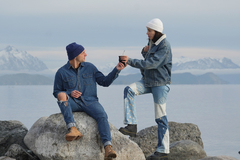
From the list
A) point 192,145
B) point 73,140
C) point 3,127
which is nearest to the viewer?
point 73,140

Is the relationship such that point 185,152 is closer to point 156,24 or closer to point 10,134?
point 156,24

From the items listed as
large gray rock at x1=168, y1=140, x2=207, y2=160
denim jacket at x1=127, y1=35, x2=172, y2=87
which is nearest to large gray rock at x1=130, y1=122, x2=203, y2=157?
large gray rock at x1=168, y1=140, x2=207, y2=160

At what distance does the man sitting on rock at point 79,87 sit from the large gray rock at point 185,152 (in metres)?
2.16

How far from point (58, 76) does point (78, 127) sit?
1.18 metres

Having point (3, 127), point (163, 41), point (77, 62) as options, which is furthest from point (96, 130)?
point (3, 127)

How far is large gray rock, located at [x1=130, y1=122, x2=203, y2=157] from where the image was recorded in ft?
Answer: 30.3

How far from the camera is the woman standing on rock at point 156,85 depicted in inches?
277

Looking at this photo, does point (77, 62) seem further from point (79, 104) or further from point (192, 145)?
point (192, 145)

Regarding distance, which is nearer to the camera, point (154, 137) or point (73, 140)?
point (73, 140)

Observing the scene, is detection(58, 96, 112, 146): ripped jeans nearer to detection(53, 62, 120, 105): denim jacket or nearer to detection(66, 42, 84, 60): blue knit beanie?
detection(53, 62, 120, 105): denim jacket

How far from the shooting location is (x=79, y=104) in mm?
6922

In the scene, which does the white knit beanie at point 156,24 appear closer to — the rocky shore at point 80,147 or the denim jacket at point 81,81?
the denim jacket at point 81,81

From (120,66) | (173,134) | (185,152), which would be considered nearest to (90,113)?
(120,66)

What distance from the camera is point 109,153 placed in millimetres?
6422
